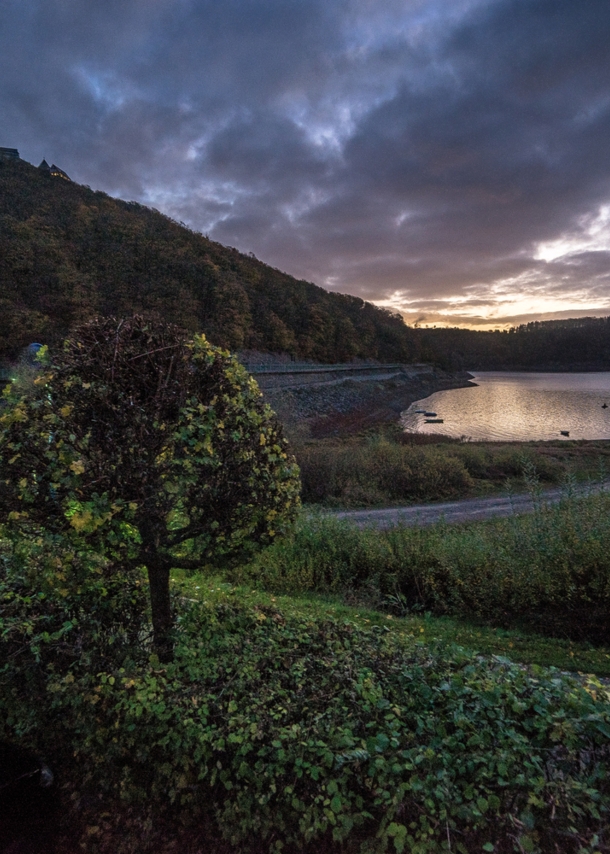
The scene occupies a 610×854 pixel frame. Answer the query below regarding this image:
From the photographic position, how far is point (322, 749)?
2.96 m

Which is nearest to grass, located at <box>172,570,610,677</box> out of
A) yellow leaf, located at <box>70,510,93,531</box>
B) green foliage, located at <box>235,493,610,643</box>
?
green foliage, located at <box>235,493,610,643</box>

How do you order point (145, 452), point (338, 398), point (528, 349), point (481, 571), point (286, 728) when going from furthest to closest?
1. point (528, 349)
2. point (338, 398)
3. point (481, 571)
4. point (145, 452)
5. point (286, 728)

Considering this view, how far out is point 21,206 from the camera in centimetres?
6306

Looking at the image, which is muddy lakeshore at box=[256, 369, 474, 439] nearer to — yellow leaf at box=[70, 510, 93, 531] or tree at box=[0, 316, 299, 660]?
tree at box=[0, 316, 299, 660]

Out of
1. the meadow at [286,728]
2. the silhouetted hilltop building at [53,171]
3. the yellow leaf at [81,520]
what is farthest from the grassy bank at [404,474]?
the silhouetted hilltop building at [53,171]

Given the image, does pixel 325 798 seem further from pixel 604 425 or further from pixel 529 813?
pixel 604 425

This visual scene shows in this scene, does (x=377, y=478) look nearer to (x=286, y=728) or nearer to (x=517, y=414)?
(x=286, y=728)

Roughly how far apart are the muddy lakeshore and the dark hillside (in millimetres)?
11834

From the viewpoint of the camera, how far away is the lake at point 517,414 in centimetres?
4388

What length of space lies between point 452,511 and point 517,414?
46.9 m

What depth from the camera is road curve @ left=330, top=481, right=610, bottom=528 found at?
50.4ft

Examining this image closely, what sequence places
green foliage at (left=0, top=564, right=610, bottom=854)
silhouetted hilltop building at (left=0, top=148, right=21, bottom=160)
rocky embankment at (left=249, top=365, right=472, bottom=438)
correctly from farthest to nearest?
1. silhouetted hilltop building at (left=0, top=148, right=21, bottom=160)
2. rocky embankment at (left=249, top=365, right=472, bottom=438)
3. green foliage at (left=0, top=564, right=610, bottom=854)

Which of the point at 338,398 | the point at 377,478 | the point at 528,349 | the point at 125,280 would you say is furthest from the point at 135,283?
the point at 528,349

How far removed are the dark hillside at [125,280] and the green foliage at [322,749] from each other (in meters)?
32.3
